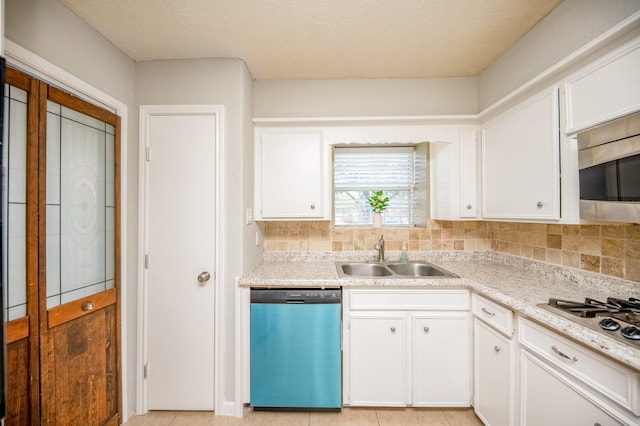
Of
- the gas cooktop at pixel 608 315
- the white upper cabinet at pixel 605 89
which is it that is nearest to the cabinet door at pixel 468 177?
the white upper cabinet at pixel 605 89

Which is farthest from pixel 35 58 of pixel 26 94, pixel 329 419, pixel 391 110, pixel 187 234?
pixel 329 419

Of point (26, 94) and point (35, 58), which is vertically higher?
point (35, 58)

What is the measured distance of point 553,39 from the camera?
1.53 metres

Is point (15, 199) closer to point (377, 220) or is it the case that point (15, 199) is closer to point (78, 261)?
point (78, 261)

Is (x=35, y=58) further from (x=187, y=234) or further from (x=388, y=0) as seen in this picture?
(x=388, y=0)

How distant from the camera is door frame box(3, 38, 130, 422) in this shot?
124 cm

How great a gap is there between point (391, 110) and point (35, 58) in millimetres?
2200

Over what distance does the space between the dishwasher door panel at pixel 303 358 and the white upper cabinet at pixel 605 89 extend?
5.60 feet

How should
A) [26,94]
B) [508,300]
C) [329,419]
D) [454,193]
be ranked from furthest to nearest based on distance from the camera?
[454,193]
[329,419]
[508,300]
[26,94]

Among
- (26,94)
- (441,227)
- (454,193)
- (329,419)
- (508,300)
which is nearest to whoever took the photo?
(26,94)

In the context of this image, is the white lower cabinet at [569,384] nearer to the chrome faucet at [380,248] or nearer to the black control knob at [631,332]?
the black control knob at [631,332]

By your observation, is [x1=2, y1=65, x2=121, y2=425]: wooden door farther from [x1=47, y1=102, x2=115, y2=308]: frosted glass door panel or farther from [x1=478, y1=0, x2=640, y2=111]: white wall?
[x1=478, y1=0, x2=640, y2=111]: white wall

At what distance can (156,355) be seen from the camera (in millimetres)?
1867

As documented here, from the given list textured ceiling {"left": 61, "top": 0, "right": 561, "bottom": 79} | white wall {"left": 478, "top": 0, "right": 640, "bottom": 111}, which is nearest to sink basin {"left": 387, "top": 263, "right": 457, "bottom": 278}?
white wall {"left": 478, "top": 0, "right": 640, "bottom": 111}
